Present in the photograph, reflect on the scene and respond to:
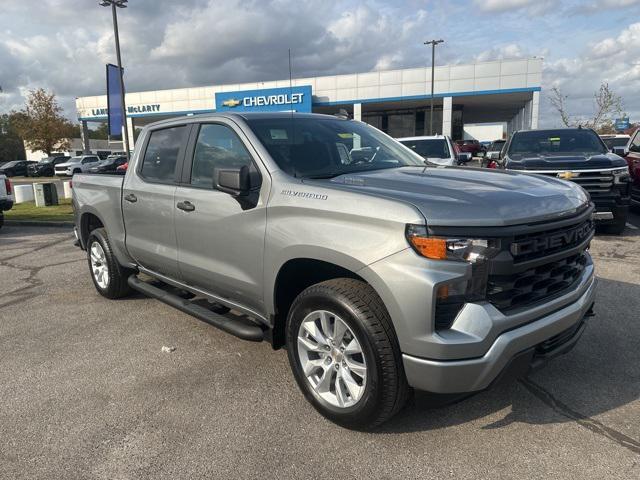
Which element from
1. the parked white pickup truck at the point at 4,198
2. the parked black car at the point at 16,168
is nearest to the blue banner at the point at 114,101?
the parked white pickup truck at the point at 4,198

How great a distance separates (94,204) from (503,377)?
14.7 feet

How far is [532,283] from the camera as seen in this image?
2.65 metres

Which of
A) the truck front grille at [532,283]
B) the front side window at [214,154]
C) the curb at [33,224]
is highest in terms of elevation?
the front side window at [214,154]

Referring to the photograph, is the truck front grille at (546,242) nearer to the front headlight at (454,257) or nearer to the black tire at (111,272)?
the front headlight at (454,257)

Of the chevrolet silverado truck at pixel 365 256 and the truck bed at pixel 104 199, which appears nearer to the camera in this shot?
the chevrolet silverado truck at pixel 365 256

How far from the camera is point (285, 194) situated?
305 cm

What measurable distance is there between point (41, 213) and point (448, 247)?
44.5 ft

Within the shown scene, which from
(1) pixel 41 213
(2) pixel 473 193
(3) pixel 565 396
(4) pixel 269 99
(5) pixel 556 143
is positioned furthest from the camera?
(4) pixel 269 99

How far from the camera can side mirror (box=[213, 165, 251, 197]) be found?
3045mm

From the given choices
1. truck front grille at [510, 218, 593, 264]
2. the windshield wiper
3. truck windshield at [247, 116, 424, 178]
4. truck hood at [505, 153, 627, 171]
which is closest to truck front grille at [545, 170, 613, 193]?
truck hood at [505, 153, 627, 171]

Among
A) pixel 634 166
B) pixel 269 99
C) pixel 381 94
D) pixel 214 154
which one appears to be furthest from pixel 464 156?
pixel 269 99

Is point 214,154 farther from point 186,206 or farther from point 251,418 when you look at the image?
point 251,418

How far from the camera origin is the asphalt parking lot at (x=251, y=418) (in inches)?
102

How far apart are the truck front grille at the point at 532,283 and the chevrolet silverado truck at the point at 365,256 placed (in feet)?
0.03
